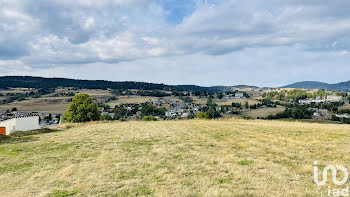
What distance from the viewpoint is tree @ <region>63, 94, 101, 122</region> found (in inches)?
2158

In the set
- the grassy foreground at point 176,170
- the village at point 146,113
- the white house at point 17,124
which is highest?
the grassy foreground at point 176,170

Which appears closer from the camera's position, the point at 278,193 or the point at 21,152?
the point at 278,193

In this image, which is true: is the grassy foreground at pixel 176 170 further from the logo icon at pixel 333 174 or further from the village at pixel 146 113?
the village at pixel 146 113

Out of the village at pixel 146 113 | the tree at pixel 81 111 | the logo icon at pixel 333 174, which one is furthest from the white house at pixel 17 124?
the logo icon at pixel 333 174

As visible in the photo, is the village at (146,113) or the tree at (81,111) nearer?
the village at (146,113)

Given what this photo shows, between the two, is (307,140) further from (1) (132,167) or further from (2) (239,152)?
(1) (132,167)

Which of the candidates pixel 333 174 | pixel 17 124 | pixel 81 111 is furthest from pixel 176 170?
pixel 81 111

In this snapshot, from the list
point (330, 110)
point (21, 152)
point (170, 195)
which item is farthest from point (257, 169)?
point (330, 110)

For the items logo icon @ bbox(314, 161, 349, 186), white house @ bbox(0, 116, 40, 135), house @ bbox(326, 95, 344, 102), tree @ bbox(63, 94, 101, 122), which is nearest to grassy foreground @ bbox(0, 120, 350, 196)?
logo icon @ bbox(314, 161, 349, 186)

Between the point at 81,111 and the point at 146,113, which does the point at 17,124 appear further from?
the point at 146,113

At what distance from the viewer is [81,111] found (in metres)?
55.3

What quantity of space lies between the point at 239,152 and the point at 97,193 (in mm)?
8808

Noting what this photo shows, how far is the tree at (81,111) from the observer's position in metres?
54.8

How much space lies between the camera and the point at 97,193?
810cm
